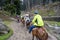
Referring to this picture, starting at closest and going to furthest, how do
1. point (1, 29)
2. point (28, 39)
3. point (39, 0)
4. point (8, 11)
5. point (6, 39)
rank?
1. point (6, 39)
2. point (28, 39)
3. point (1, 29)
4. point (8, 11)
5. point (39, 0)

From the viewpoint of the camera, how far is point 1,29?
14.0 meters

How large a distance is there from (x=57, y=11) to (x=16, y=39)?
27811mm

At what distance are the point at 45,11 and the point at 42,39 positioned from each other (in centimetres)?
3258

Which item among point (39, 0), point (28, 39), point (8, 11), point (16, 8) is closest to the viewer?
point (28, 39)

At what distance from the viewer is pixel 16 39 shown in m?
12.9

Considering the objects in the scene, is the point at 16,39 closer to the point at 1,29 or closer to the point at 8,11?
the point at 1,29

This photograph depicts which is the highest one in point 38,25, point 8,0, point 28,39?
point 8,0

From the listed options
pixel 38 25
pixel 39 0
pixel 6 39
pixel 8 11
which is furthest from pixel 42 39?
pixel 39 0

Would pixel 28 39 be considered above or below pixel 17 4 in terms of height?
below

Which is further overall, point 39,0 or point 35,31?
point 39,0

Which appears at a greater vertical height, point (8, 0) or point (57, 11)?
point (8, 0)

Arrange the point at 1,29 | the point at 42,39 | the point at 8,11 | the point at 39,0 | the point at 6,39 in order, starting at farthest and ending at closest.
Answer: the point at 39,0 < the point at 8,11 < the point at 1,29 < the point at 6,39 < the point at 42,39

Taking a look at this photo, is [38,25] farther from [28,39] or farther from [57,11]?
[57,11]

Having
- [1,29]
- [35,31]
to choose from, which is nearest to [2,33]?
[1,29]
